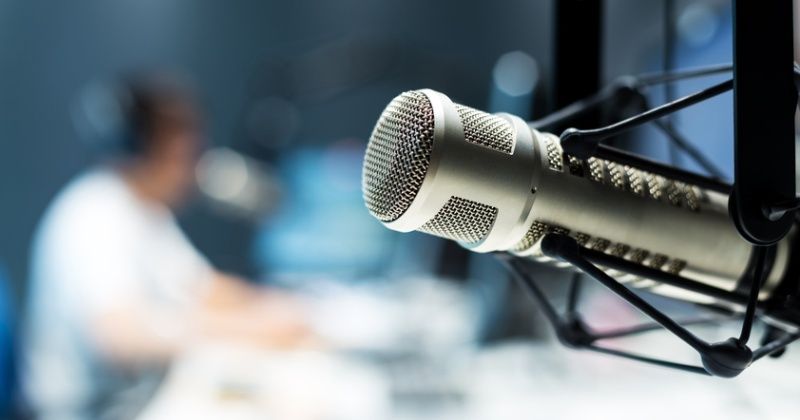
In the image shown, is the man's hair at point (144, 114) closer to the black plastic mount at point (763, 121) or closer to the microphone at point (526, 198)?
the microphone at point (526, 198)

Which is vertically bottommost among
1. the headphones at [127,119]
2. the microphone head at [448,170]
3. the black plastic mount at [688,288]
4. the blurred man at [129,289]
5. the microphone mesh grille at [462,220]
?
the blurred man at [129,289]

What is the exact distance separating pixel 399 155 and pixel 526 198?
79 millimetres

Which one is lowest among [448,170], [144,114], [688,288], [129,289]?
[129,289]

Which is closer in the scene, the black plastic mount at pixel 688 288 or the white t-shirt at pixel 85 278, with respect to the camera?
the black plastic mount at pixel 688 288

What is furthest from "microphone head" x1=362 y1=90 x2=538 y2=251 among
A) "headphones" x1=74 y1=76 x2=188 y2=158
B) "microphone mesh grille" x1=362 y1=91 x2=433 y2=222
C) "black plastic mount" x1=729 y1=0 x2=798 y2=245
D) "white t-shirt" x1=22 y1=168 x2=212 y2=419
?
"headphones" x1=74 y1=76 x2=188 y2=158

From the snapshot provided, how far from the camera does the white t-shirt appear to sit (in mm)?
1522

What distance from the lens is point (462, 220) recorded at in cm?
40

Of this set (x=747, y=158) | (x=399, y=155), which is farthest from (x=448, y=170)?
(x=747, y=158)

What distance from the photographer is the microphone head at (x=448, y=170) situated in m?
0.38

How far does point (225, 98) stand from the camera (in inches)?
119

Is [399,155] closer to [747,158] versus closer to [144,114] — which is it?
[747,158]

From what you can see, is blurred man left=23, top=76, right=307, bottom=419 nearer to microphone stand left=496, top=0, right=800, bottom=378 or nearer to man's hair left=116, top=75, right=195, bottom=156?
man's hair left=116, top=75, right=195, bottom=156

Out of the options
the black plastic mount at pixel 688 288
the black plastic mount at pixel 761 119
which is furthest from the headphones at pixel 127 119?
the black plastic mount at pixel 761 119

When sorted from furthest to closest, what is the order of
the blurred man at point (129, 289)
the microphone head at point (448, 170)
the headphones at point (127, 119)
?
the headphones at point (127, 119) → the blurred man at point (129, 289) → the microphone head at point (448, 170)
